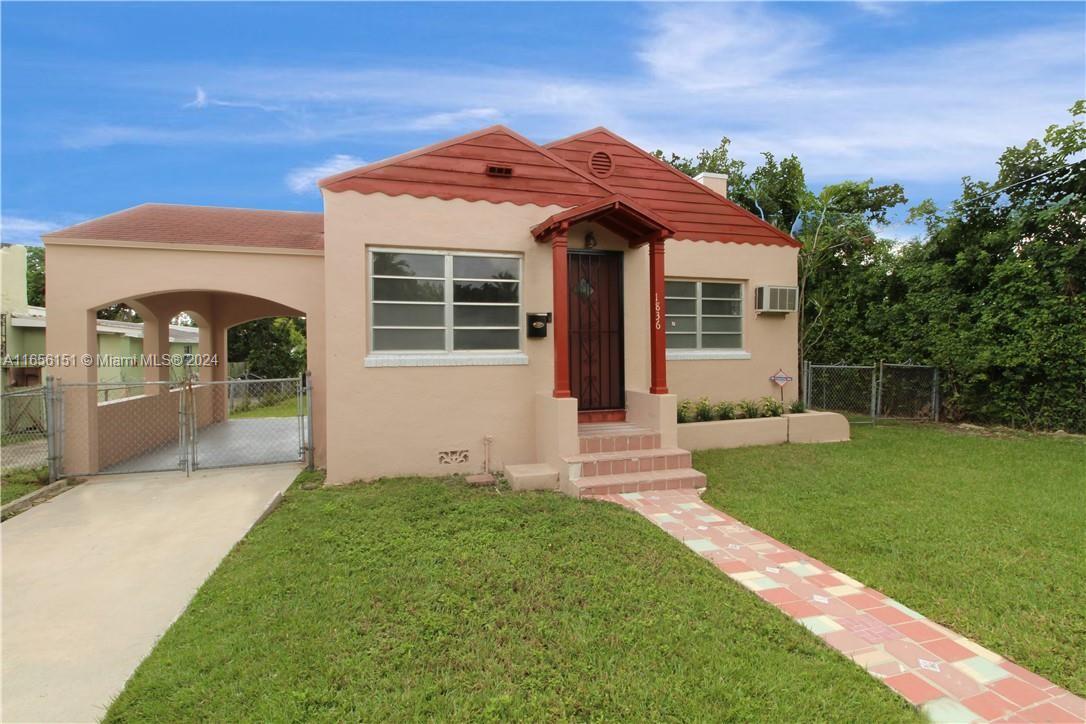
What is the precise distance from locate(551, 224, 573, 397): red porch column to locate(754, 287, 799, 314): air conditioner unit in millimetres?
4517

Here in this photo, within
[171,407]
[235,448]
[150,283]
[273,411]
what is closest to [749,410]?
[235,448]

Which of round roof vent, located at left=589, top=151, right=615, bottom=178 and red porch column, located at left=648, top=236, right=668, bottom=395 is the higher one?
round roof vent, located at left=589, top=151, right=615, bottom=178

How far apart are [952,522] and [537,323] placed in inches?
190

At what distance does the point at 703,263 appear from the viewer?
8.77 meters

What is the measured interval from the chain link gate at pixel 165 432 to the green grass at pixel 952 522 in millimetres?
6379

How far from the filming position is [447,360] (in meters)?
6.51

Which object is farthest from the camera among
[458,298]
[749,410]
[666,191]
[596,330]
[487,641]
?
[666,191]

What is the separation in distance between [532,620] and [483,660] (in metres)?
0.45

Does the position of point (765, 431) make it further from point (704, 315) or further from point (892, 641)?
point (892, 641)

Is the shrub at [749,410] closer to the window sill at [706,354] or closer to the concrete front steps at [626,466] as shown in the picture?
the window sill at [706,354]

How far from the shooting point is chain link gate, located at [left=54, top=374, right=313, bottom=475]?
267 inches

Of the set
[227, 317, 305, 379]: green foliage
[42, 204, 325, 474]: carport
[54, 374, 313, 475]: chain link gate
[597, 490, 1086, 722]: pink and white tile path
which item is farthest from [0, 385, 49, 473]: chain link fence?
[227, 317, 305, 379]: green foliage

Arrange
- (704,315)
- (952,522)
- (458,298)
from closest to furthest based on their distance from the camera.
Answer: (952,522) < (458,298) < (704,315)

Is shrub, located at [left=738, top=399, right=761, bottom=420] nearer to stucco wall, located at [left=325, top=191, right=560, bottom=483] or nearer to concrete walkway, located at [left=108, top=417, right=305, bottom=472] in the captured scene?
stucco wall, located at [left=325, top=191, right=560, bottom=483]
